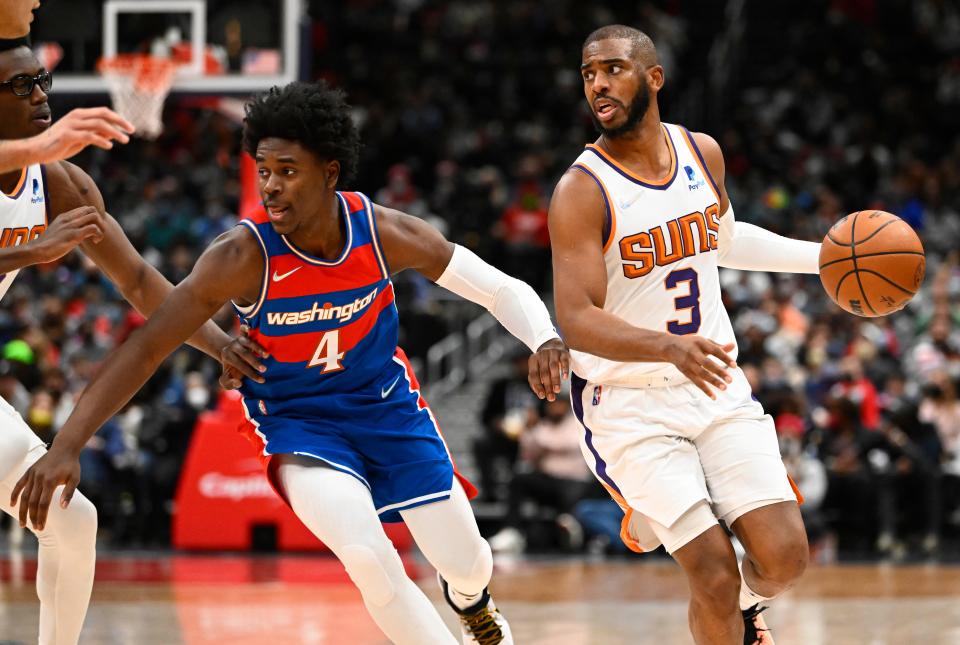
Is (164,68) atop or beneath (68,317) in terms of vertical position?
atop

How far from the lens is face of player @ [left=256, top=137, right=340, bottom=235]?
4.76m

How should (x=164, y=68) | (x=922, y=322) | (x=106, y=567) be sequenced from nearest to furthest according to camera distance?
(x=106, y=567) → (x=164, y=68) → (x=922, y=322)

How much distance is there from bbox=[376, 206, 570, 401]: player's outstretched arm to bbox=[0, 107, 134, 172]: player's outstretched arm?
107 centimetres

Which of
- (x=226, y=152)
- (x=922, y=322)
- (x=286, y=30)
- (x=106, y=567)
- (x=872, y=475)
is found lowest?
(x=106, y=567)

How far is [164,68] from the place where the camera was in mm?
11234

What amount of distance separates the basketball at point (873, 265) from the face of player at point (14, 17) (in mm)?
3136

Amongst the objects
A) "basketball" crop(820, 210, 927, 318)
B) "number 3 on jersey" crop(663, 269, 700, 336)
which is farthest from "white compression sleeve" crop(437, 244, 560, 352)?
"basketball" crop(820, 210, 927, 318)

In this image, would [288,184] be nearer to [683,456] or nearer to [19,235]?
[19,235]

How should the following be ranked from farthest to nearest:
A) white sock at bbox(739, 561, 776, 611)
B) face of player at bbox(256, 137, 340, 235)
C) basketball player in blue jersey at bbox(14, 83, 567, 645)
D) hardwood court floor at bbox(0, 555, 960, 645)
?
hardwood court floor at bbox(0, 555, 960, 645) → white sock at bbox(739, 561, 776, 611) → face of player at bbox(256, 137, 340, 235) → basketball player in blue jersey at bbox(14, 83, 567, 645)

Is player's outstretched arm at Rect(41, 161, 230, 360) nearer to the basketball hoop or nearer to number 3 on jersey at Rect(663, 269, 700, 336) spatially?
number 3 on jersey at Rect(663, 269, 700, 336)

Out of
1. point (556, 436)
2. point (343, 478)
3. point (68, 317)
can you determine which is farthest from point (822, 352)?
point (343, 478)

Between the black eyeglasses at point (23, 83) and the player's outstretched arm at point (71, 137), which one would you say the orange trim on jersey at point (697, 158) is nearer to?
the player's outstretched arm at point (71, 137)

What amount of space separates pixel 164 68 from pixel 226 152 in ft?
23.8

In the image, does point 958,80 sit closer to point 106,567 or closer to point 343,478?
point 106,567
